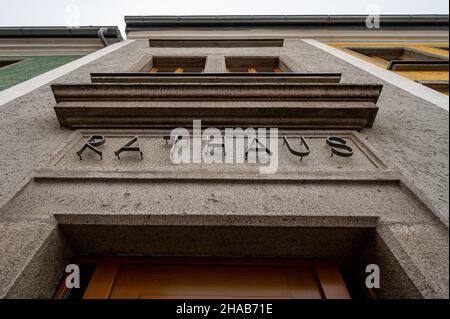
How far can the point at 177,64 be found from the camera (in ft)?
19.3

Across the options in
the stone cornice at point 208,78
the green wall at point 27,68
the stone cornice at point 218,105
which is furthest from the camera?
the green wall at point 27,68

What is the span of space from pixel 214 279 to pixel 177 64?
17.2 ft

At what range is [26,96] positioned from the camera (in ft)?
12.3

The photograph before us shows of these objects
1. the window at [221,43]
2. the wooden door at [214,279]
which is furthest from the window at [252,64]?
the wooden door at [214,279]

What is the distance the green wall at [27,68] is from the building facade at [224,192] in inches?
68.3

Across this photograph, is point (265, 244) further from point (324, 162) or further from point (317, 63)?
point (317, 63)

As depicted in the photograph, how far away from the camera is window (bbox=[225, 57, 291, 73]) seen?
5777 mm

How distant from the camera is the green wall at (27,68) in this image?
471cm

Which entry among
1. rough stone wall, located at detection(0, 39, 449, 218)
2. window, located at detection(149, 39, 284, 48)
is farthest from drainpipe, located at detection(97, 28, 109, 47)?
rough stone wall, located at detection(0, 39, 449, 218)

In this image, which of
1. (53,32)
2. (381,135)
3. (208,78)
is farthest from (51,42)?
(381,135)

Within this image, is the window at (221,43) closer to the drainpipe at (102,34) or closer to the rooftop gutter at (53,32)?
the drainpipe at (102,34)
